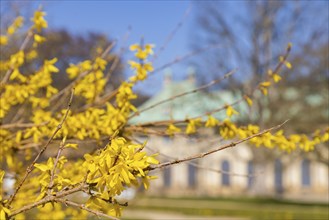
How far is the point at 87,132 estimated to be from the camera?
4234 mm

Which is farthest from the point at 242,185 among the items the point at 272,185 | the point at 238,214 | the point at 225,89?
the point at 238,214

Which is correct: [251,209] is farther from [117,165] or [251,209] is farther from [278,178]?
[278,178]

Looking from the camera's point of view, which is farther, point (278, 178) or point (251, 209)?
point (278, 178)

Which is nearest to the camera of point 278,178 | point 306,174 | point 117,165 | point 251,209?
point 117,165

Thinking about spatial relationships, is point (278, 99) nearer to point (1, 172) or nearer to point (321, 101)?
point (321, 101)

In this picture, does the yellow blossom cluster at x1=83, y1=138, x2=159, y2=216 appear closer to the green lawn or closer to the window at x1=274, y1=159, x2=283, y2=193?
the green lawn

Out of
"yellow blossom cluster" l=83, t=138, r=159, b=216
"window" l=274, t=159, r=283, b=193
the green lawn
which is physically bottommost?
"yellow blossom cluster" l=83, t=138, r=159, b=216

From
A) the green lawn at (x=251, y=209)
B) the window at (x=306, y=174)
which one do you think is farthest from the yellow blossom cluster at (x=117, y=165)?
the window at (x=306, y=174)

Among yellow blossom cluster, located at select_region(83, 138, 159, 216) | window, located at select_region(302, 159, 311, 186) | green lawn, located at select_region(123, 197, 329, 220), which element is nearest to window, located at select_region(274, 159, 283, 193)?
window, located at select_region(302, 159, 311, 186)

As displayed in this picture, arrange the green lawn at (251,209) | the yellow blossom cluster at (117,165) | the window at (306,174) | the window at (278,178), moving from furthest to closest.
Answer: the window at (278,178)
the window at (306,174)
the green lawn at (251,209)
the yellow blossom cluster at (117,165)

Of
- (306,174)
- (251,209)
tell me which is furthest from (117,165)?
(306,174)

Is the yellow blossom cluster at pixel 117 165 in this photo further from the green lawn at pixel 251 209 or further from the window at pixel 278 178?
the window at pixel 278 178

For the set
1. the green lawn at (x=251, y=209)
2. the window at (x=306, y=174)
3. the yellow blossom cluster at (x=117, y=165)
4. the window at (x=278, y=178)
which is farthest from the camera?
the window at (x=278, y=178)

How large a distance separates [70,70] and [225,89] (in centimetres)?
2471
